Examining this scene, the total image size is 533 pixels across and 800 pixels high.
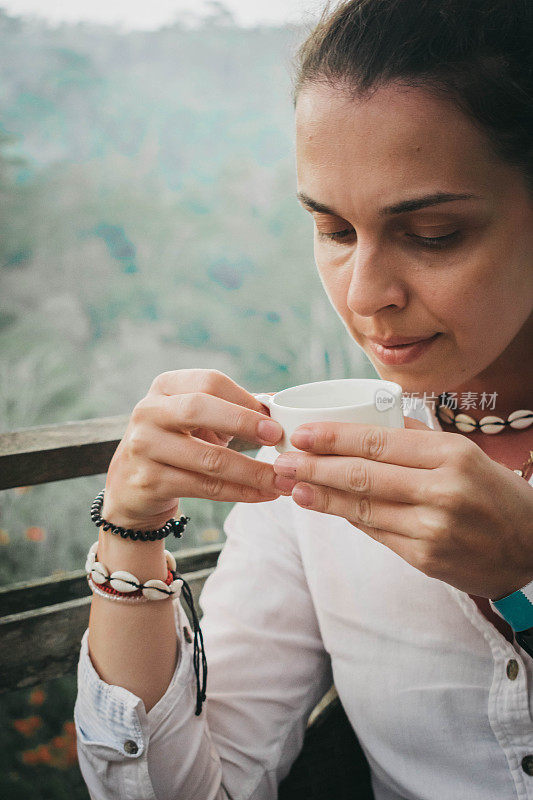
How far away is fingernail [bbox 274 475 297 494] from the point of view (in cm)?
92

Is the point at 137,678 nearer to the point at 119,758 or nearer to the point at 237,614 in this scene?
the point at 119,758

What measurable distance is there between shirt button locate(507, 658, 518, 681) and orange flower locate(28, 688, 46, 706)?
6.58ft

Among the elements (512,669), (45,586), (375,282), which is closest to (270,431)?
(375,282)

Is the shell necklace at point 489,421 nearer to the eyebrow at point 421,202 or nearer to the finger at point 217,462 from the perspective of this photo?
the eyebrow at point 421,202

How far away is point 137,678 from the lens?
3.73 feet

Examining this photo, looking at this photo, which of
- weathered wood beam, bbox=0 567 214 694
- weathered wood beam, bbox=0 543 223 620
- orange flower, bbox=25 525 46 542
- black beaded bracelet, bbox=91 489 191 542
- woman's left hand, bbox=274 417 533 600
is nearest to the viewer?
woman's left hand, bbox=274 417 533 600

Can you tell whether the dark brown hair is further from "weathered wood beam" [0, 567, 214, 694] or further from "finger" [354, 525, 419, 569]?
"weathered wood beam" [0, 567, 214, 694]

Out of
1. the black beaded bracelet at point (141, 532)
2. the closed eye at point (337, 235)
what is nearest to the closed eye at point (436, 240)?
Answer: the closed eye at point (337, 235)

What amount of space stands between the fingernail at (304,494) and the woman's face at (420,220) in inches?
14.9

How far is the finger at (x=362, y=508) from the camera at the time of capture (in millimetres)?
811

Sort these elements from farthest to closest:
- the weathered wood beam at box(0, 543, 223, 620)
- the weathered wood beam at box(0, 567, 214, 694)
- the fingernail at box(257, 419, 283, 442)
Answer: the weathered wood beam at box(0, 543, 223, 620) < the weathered wood beam at box(0, 567, 214, 694) < the fingernail at box(257, 419, 283, 442)

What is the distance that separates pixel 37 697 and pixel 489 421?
209 centimetres

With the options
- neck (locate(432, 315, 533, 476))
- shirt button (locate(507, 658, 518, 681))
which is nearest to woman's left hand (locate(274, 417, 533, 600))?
shirt button (locate(507, 658, 518, 681))

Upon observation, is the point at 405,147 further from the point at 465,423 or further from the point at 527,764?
the point at 527,764
